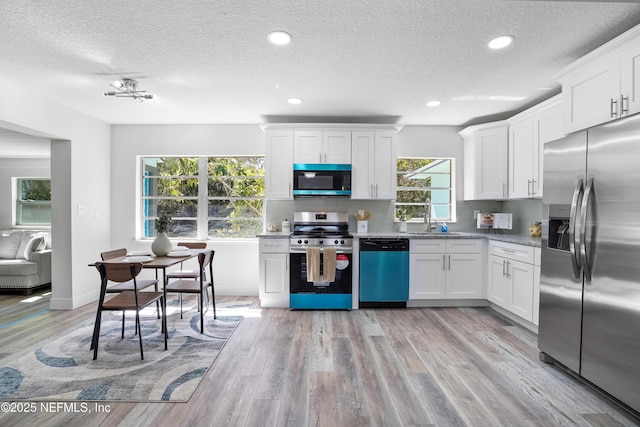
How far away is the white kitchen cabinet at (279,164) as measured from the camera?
4.12 metres


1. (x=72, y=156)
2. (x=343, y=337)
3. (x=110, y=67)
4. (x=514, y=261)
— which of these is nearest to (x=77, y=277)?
(x=72, y=156)

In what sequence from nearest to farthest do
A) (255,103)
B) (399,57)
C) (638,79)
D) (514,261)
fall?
(638,79)
(399,57)
(514,261)
(255,103)

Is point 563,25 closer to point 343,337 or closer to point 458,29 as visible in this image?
point 458,29

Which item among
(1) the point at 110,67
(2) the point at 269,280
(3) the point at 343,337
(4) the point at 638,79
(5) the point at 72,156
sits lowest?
(3) the point at 343,337

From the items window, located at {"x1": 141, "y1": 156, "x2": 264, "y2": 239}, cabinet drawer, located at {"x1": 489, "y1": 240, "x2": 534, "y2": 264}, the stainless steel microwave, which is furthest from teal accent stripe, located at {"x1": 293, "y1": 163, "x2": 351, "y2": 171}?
cabinet drawer, located at {"x1": 489, "y1": 240, "x2": 534, "y2": 264}

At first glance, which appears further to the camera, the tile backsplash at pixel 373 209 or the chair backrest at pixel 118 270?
→ the tile backsplash at pixel 373 209

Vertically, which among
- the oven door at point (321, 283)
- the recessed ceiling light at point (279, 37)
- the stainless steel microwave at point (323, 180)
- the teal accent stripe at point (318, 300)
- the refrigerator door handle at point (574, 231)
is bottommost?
the teal accent stripe at point (318, 300)

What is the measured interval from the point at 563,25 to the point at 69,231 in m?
5.29

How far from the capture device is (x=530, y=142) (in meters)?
3.48

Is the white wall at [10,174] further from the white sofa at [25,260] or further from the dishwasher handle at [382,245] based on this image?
the dishwasher handle at [382,245]

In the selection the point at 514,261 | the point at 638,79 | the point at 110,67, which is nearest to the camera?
the point at 638,79

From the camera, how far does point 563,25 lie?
81.6 inches

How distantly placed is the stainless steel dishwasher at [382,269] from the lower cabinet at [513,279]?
1.04 m

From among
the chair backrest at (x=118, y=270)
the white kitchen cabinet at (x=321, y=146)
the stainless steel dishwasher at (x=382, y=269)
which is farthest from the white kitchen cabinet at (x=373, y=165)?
the chair backrest at (x=118, y=270)
